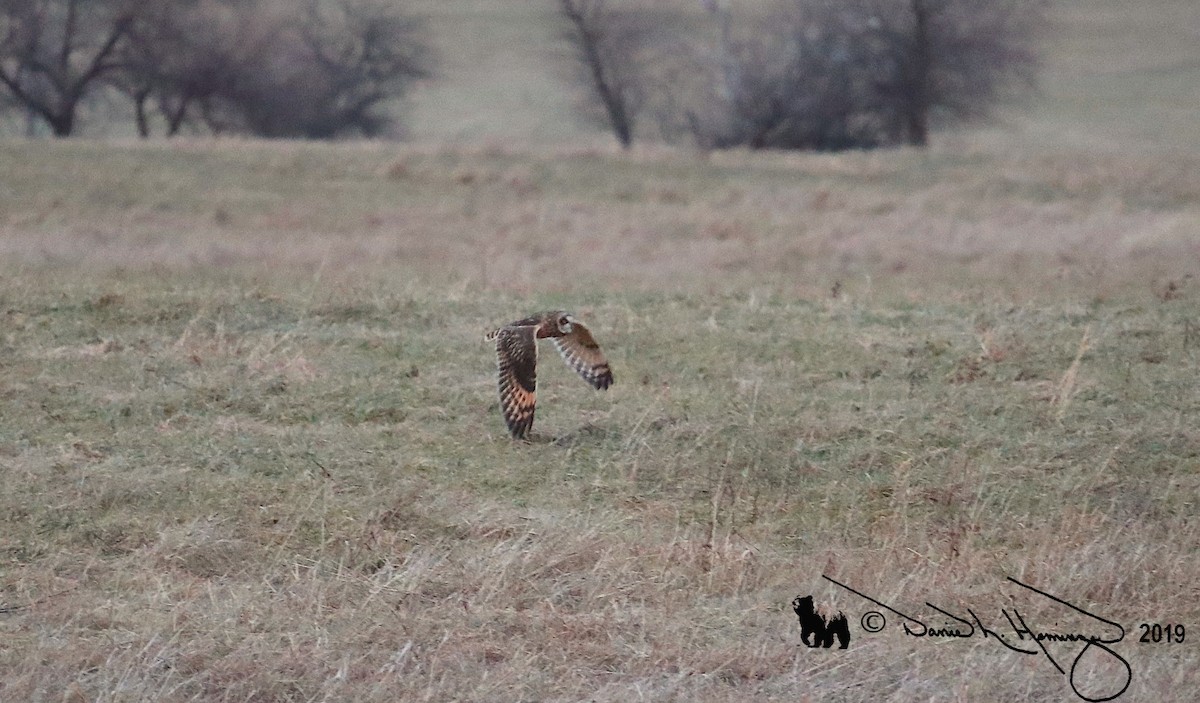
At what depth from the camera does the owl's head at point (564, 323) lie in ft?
21.3

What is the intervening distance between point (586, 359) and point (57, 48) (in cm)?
3305

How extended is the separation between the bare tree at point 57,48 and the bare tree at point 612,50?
36.7 feet

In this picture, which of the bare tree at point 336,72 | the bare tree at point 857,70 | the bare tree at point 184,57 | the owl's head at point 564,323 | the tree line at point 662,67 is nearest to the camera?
the owl's head at point 564,323

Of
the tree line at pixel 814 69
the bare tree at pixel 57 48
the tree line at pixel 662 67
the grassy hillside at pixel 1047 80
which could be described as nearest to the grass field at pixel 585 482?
the tree line at pixel 814 69

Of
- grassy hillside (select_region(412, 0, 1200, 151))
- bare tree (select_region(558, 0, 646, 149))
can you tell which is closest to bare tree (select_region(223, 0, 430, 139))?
grassy hillside (select_region(412, 0, 1200, 151))

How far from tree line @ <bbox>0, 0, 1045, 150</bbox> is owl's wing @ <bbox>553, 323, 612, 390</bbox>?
96.1 feet

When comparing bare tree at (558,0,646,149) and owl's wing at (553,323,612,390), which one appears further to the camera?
bare tree at (558,0,646,149)

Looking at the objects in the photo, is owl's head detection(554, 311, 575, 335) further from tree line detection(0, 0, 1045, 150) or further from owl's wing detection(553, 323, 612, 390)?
tree line detection(0, 0, 1045, 150)

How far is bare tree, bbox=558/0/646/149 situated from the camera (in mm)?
39281

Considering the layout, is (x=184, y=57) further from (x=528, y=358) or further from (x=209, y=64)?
(x=528, y=358)

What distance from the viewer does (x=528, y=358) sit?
642 cm
